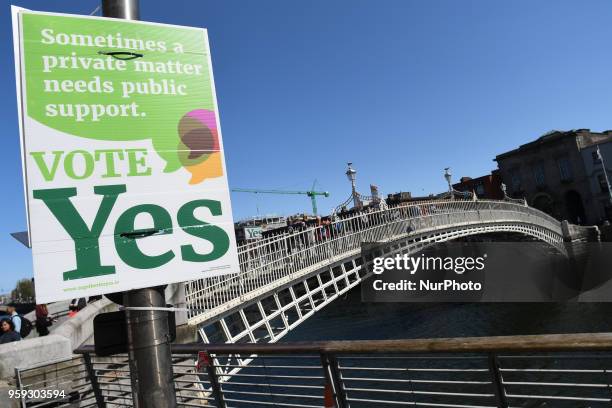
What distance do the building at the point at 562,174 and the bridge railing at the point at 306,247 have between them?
3472cm

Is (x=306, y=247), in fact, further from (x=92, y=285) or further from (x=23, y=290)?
(x=23, y=290)

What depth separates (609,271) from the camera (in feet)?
114

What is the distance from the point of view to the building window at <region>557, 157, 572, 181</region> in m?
51.8

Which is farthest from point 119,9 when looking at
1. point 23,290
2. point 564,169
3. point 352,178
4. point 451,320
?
point 23,290

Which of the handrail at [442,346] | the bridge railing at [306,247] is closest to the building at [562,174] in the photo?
the bridge railing at [306,247]

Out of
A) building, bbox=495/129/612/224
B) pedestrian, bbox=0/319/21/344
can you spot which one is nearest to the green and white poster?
pedestrian, bbox=0/319/21/344

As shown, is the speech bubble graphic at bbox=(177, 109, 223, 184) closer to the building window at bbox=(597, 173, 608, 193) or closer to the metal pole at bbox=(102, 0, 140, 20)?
the metal pole at bbox=(102, 0, 140, 20)

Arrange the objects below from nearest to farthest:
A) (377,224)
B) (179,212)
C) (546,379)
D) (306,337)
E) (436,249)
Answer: (179,212)
(546,379)
(377,224)
(306,337)
(436,249)

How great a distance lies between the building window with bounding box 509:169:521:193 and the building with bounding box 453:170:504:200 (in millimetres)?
A: 4193

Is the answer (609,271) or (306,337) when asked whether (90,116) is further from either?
(609,271)

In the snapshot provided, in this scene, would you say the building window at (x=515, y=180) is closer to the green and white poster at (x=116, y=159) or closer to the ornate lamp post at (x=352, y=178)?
the ornate lamp post at (x=352, y=178)

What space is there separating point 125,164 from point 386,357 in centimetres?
195

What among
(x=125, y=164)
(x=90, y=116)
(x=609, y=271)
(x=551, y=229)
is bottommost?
(x=609, y=271)

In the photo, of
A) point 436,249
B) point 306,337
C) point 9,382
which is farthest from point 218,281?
point 436,249
